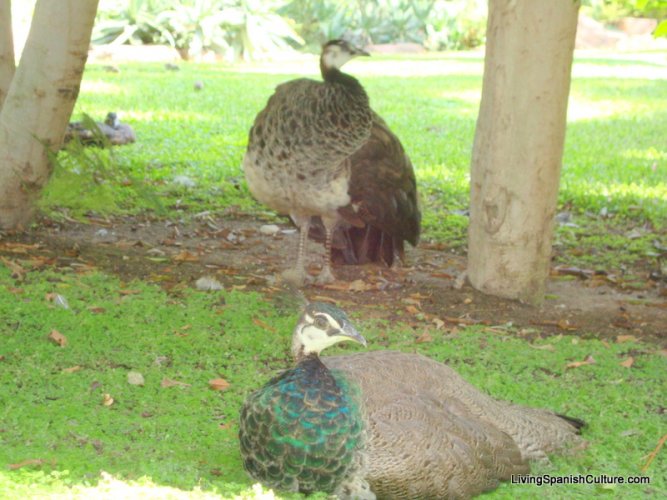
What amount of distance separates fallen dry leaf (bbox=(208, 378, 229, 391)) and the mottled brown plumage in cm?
179

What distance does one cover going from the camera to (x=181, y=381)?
4.54m

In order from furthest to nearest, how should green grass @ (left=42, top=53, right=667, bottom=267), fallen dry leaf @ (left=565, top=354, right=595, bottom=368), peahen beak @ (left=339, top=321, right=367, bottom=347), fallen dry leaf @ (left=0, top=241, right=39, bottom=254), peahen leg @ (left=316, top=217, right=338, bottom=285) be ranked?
1. green grass @ (left=42, top=53, right=667, bottom=267)
2. peahen leg @ (left=316, top=217, right=338, bottom=285)
3. fallen dry leaf @ (left=0, top=241, right=39, bottom=254)
4. fallen dry leaf @ (left=565, top=354, right=595, bottom=368)
5. peahen beak @ (left=339, top=321, right=367, bottom=347)

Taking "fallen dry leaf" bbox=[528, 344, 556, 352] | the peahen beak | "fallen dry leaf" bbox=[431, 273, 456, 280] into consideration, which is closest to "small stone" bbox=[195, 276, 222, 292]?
"fallen dry leaf" bbox=[431, 273, 456, 280]

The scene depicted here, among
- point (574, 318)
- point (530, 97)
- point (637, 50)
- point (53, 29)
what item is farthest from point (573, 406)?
point (637, 50)

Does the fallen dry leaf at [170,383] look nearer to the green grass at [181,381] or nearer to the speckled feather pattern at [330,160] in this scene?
the green grass at [181,381]

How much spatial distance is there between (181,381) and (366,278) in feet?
7.58

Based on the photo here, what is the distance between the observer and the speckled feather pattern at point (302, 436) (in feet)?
10.7

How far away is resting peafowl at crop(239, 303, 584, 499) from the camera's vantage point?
10.8 ft

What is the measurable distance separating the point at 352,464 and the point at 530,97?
3.08 meters

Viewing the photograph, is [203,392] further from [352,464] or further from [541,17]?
[541,17]

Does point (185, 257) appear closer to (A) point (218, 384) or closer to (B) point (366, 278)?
(B) point (366, 278)

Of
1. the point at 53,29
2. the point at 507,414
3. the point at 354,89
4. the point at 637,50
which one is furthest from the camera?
the point at 637,50

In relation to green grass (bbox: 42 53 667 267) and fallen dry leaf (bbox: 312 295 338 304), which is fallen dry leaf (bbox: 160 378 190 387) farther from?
green grass (bbox: 42 53 667 267)

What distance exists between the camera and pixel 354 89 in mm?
6598
